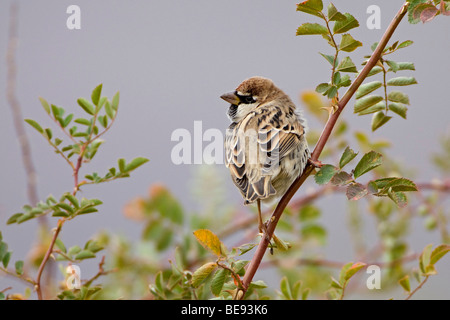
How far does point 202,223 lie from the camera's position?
2230 mm

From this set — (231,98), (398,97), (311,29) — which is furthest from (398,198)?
(231,98)

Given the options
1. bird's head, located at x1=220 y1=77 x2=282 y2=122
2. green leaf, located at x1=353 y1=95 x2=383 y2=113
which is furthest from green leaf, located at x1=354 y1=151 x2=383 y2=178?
bird's head, located at x1=220 y1=77 x2=282 y2=122

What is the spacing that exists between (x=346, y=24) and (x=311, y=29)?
8 centimetres

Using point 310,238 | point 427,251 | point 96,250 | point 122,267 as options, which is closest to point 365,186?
point 427,251

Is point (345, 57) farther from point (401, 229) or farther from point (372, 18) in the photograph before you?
point (401, 229)

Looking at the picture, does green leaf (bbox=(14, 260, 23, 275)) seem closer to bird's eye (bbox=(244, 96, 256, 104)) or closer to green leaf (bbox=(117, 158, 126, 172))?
green leaf (bbox=(117, 158, 126, 172))

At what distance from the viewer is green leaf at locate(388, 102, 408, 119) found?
1447mm

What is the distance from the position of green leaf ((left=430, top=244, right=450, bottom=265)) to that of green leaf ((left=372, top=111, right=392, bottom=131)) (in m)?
0.35

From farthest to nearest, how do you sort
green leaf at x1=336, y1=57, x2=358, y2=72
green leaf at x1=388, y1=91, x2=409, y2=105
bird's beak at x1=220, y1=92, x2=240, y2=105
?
bird's beak at x1=220, y1=92, x2=240, y2=105 < green leaf at x1=388, y1=91, x2=409, y2=105 < green leaf at x1=336, y1=57, x2=358, y2=72

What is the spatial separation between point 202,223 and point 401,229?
0.80m

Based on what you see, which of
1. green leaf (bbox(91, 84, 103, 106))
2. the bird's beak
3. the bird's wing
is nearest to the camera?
green leaf (bbox(91, 84, 103, 106))

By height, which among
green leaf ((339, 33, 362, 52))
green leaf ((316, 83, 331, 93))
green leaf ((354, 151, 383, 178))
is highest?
green leaf ((339, 33, 362, 52))

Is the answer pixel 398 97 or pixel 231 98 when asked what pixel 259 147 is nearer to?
pixel 231 98

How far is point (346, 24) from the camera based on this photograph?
129cm
